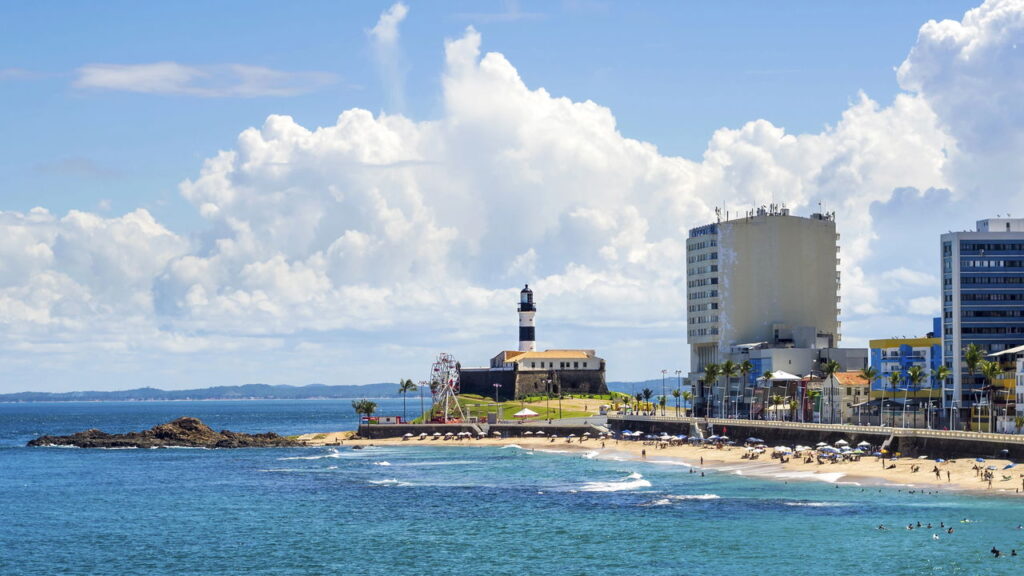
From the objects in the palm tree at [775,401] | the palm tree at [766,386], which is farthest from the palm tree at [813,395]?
the palm tree at [766,386]

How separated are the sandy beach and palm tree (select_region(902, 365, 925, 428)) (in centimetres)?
2094

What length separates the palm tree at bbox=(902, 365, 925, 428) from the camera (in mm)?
151500

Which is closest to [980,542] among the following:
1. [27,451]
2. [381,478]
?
[381,478]

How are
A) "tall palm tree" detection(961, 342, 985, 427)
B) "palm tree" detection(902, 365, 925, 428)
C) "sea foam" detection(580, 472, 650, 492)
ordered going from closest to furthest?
"sea foam" detection(580, 472, 650, 492), "tall palm tree" detection(961, 342, 985, 427), "palm tree" detection(902, 365, 925, 428)

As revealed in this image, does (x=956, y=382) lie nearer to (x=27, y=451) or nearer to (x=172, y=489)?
(x=172, y=489)

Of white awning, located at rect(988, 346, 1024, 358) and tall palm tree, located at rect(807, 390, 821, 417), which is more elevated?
white awning, located at rect(988, 346, 1024, 358)

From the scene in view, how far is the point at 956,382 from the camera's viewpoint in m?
152

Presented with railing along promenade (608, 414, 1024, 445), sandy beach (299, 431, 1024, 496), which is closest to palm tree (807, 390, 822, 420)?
railing along promenade (608, 414, 1024, 445)

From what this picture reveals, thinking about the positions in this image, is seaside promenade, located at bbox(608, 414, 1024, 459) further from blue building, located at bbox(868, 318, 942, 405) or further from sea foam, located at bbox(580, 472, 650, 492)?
sea foam, located at bbox(580, 472, 650, 492)

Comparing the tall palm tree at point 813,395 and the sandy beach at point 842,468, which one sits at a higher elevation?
the tall palm tree at point 813,395

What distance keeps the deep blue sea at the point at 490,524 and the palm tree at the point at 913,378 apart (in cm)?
3185

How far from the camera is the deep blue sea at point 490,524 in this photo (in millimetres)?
79000

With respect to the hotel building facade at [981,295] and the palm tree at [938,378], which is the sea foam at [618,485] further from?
the hotel building facade at [981,295]

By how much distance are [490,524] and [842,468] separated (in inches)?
1840
